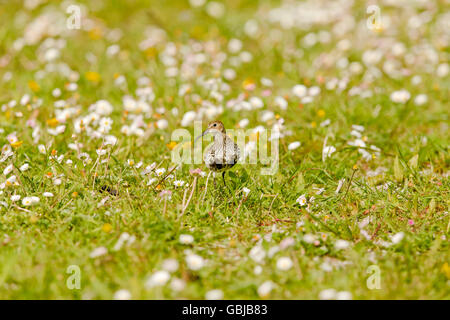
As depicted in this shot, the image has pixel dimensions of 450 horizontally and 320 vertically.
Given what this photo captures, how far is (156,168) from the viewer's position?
3973 mm

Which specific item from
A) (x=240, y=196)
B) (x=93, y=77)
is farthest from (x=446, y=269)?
(x=93, y=77)

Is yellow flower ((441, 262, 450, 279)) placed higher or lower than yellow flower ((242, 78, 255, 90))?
lower

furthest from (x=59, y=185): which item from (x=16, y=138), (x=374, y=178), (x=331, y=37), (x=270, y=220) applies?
(x=331, y=37)

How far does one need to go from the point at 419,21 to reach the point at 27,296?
6.41 meters

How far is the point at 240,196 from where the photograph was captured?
383 centimetres

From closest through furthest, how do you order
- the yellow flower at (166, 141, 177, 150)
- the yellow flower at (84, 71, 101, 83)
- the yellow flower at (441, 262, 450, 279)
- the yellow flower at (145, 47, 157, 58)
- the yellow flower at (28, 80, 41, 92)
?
the yellow flower at (441, 262, 450, 279)
the yellow flower at (166, 141, 177, 150)
the yellow flower at (28, 80, 41, 92)
the yellow flower at (84, 71, 101, 83)
the yellow flower at (145, 47, 157, 58)

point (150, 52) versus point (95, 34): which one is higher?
point (95, 34)

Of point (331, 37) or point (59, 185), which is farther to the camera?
point (331, 37)

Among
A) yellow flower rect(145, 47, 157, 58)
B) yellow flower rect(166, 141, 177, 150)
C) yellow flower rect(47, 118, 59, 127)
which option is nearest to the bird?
yellow flower rect(166, 141, 177, 150)

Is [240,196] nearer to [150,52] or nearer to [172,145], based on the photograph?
[172,145]

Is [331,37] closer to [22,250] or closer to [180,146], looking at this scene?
[180,146]

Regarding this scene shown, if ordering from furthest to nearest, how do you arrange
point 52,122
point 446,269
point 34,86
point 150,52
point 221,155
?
1. point 150,52
2. point 34,86
3. point 52,122
4. point 221,155
5. point 446,269

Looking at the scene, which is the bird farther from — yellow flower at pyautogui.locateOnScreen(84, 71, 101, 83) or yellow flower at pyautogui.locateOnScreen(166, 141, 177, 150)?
yellow flower at pyautogui.locateOnScreen(84, 71, 101, 83)

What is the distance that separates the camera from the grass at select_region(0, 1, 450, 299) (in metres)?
2.95
